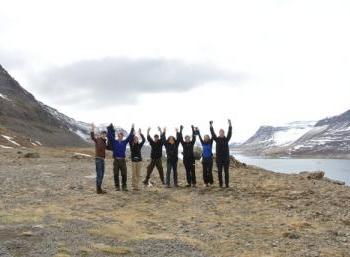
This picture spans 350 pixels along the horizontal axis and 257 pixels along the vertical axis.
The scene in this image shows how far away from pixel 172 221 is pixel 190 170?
8431 mm

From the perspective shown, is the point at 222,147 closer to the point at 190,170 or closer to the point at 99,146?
the point at 190,170

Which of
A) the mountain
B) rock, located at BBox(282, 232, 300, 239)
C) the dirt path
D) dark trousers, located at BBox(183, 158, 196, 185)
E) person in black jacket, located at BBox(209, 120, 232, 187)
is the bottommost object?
rock, located at BBox(282, 232, 300, 239)

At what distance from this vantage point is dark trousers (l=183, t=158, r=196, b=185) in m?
24.3

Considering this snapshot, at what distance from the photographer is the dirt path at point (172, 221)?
12750 millimetres

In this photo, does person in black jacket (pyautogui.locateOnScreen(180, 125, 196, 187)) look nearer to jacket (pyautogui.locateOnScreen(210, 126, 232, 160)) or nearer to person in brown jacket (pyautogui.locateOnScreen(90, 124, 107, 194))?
jacket (pyautogui.locateOnScreen(210, 126, 232, 160))

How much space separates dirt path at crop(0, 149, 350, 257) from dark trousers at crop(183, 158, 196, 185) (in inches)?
47.2

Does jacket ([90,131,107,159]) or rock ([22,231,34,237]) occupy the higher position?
jacket ([90,131,107,159])

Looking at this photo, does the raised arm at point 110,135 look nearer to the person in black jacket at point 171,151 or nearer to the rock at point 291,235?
the person in black jacket at point 171,151

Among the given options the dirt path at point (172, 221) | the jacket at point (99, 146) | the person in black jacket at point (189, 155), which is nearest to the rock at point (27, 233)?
the dirt path at point (172, 221)

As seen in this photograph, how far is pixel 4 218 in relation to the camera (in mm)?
15406

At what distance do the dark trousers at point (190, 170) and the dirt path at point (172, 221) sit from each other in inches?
47.2

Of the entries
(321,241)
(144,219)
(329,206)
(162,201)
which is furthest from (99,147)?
(321,241)

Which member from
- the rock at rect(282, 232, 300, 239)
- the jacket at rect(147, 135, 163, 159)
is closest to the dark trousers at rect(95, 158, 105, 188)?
the jacket at rect(147, 135, 163, 159)

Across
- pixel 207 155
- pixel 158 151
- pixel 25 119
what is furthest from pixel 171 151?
pixel 25 119
